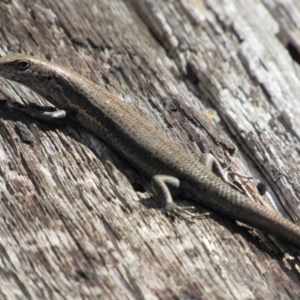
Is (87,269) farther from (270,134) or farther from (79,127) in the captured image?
(270,134)

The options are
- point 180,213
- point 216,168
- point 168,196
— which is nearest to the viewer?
point 180,213

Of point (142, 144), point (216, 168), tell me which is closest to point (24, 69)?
point (142, 144)

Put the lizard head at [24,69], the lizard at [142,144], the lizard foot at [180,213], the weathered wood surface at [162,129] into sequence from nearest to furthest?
the weathered wood surface at [162,129] < the lizard foot at [180,213] < the lizard at [142,144] < the lizard head at [24,69]

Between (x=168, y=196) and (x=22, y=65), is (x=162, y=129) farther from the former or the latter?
(x=22, y=65)

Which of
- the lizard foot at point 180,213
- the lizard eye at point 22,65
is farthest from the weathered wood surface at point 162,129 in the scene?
the lizard eye at point 22,65

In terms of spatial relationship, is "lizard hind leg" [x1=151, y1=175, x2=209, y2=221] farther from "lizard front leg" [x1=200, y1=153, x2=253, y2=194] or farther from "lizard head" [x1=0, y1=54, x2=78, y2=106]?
"lizard head" [x1=0, y1=54, x2=78, y2=106]

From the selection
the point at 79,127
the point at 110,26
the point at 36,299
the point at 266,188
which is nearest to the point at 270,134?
the point at 266,188

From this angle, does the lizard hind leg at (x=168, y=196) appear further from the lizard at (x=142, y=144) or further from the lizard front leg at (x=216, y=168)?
the lizard front leg at (x=216, y=168)
